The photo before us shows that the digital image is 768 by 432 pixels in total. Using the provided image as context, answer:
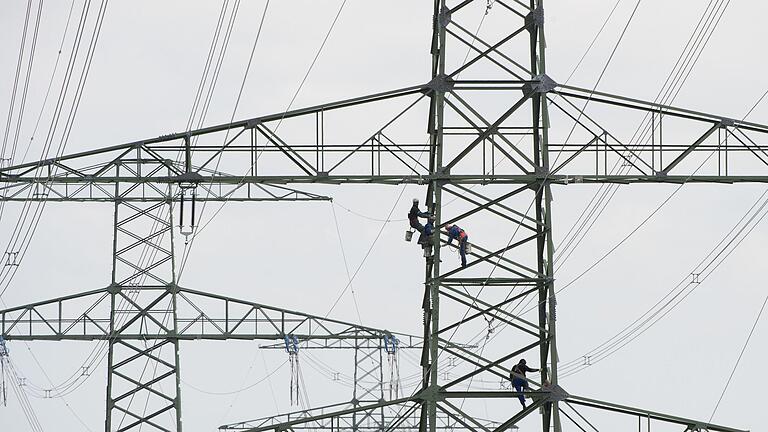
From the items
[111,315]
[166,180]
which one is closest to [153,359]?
[111,315]

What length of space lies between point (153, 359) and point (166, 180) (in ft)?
47.8

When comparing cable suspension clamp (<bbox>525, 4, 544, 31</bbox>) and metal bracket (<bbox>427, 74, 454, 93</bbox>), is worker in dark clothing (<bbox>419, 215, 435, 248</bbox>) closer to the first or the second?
metal bracket (<bbox>427, 74, 454, 93</bbox>)

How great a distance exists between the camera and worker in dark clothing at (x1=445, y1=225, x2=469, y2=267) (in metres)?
40.9

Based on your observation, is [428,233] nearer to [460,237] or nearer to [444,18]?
[460,237]

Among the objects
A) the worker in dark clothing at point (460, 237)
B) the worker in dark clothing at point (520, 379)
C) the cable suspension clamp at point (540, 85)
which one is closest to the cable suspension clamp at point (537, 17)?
the cable suspension clamp at point (540, 85)

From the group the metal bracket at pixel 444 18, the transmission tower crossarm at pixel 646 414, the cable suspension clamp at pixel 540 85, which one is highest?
the metal bracket at pixel 444 18

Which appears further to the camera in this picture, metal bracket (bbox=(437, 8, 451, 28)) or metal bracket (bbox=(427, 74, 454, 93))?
metal bracket (bbox=(437, 8, 451, 28))

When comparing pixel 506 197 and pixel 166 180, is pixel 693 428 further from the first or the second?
pixel 166 180

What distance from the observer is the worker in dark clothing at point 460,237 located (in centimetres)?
4091

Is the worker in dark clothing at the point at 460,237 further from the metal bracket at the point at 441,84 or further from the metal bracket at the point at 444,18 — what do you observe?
the metal bracket at the point at 444,18

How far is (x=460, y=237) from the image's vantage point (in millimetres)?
40938

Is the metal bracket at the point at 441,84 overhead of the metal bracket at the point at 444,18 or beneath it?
beneath

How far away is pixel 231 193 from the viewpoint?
183 feet

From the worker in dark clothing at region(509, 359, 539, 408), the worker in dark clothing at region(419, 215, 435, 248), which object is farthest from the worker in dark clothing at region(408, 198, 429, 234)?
the worker in dark clothing at region(509, 359, 539, 408)
